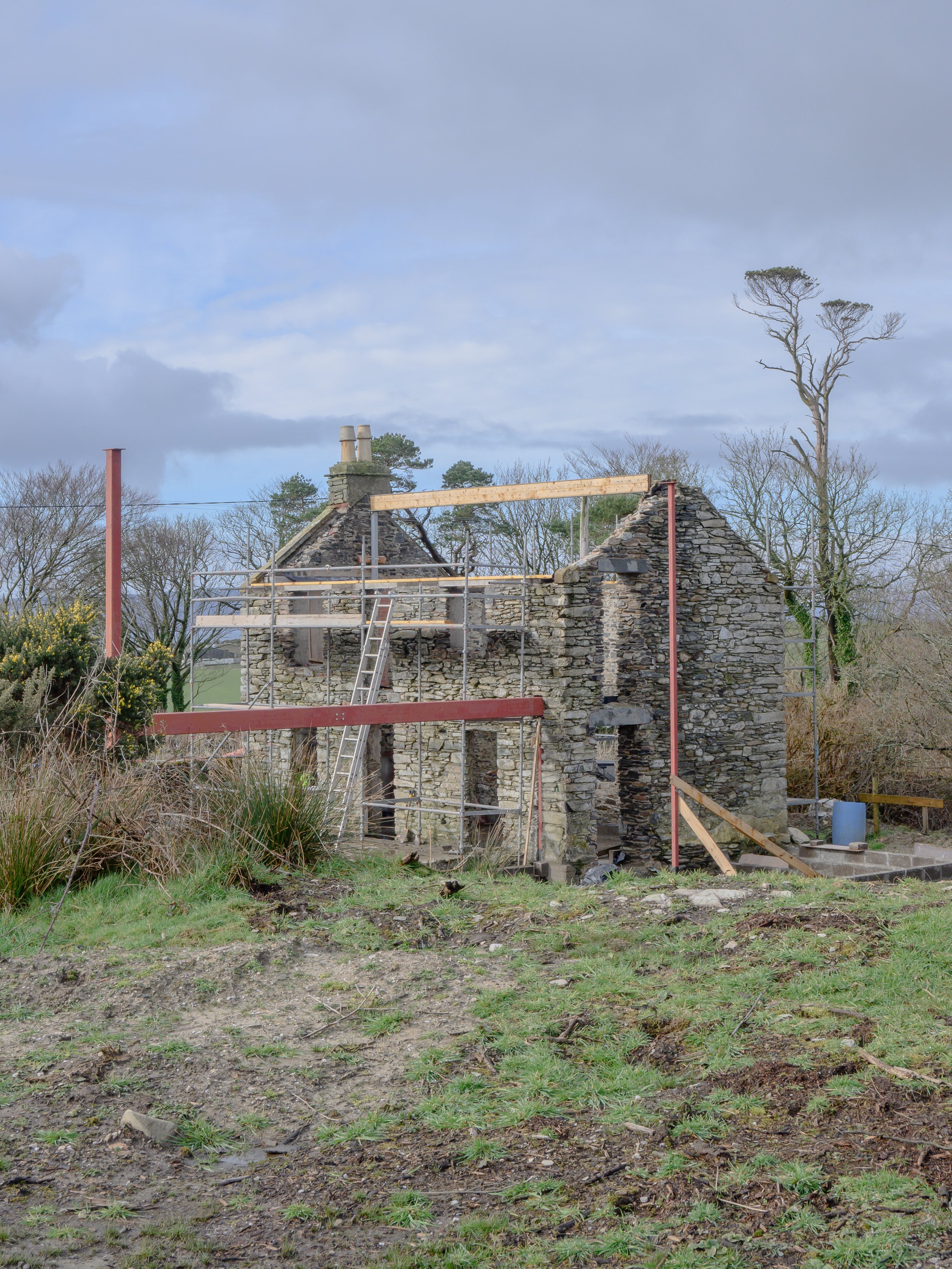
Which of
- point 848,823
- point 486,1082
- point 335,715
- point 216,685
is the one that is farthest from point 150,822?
point 216,685

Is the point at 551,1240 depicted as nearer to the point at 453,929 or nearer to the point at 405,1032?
the point at 405,1032

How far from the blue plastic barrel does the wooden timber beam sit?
736cm

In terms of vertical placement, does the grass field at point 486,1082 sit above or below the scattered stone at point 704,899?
below

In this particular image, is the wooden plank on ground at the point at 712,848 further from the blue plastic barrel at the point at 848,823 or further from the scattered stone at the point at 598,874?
the blue plastic barrel at the point at 848,823

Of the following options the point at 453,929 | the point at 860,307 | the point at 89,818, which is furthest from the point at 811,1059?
the point at 860,307

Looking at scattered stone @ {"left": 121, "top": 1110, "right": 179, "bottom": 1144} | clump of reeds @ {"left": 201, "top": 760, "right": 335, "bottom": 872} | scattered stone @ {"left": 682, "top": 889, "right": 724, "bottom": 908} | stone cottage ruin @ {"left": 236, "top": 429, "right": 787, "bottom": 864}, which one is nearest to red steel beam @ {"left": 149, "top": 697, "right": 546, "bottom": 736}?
stone cottage ruin @ {"left": 236, "top": 429, "right": 787, "bottom": 864}

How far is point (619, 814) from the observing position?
58.0 ft

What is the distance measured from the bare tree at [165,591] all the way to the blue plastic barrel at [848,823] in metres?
18.5

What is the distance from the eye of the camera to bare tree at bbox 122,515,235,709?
105 ft

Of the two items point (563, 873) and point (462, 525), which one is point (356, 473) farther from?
point (462, 525)

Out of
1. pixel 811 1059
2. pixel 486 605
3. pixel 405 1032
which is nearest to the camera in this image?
pixel 811 1059

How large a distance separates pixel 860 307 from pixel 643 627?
17484 mm

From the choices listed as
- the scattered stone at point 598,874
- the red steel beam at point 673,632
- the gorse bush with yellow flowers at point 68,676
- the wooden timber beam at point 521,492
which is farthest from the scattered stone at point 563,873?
Result: the gorse bush with yellow flowers at point 68,676

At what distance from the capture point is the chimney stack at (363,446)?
66.6 ft
